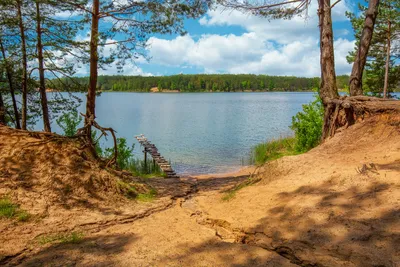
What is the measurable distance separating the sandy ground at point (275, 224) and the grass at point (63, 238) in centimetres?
11

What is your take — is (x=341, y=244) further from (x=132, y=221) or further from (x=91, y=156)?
(x=91, y=156)

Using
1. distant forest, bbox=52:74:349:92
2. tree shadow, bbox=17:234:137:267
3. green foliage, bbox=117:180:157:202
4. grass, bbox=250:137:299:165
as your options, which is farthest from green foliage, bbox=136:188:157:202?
distant forest, bbox=52:74:349:92

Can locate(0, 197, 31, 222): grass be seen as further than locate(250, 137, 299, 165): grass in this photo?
No

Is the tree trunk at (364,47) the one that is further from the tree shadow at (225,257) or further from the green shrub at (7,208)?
the green shrub at (7,208)

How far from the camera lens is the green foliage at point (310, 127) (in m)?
14.7

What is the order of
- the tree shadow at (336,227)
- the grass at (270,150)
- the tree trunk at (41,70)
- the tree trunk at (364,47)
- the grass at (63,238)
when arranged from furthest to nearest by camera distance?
1. the grass at (270,150)
2. the tree trunk at (41,70)
3. the tree trunk at (364,47)
4. the grass at (63,238)
5. the tree shadow at (336,227)

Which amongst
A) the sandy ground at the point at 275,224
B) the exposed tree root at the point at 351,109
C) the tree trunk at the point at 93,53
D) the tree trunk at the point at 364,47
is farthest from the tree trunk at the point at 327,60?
the tree trunk at the point at 93,53

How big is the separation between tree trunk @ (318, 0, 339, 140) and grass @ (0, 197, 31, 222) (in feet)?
26.4

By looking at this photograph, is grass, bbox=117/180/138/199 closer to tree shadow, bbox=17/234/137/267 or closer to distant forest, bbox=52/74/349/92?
tree shadow, bbox=17/234/137/267

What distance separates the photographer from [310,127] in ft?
48.4

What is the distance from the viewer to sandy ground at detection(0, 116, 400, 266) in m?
4.16

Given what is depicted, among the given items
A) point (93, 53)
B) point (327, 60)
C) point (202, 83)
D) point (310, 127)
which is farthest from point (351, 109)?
point (202, 83)

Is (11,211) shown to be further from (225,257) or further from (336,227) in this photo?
(336,227)

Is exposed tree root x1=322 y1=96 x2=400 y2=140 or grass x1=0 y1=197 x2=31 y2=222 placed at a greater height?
exposed tree root x1=322 y1=96 x2=400 y2=140
